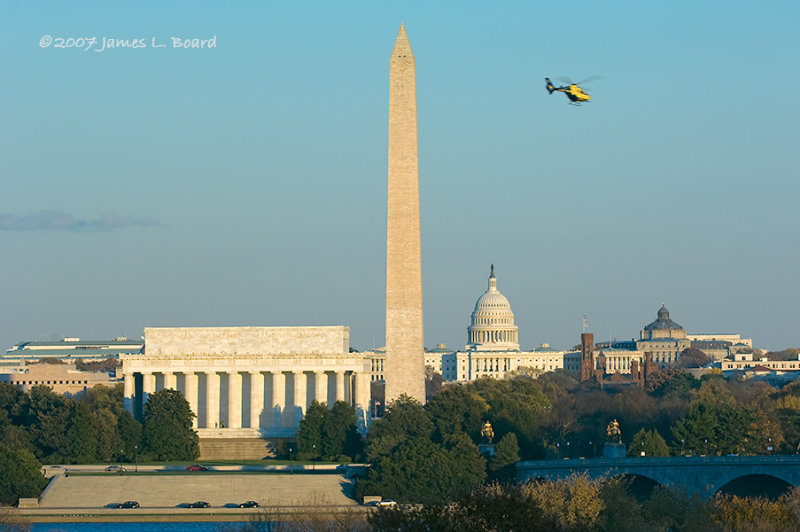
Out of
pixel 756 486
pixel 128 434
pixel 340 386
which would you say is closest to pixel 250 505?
pixel 128 434

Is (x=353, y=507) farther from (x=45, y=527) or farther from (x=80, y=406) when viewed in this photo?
(x=80, y=406)

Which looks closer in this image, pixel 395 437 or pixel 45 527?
pixel 45 527

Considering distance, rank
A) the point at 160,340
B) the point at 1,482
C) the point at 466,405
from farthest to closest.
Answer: the point at 160,340, the point at 466,405, the point at 1,482

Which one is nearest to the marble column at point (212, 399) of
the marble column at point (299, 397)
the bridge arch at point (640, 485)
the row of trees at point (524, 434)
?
the marble column at point (299, 397)

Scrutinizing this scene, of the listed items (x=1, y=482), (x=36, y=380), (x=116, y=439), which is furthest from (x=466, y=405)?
(x=36, y=380)

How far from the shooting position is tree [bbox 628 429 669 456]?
127m

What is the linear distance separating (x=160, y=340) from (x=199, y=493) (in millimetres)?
35168

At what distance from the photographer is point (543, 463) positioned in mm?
119312

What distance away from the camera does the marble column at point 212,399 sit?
150 meters

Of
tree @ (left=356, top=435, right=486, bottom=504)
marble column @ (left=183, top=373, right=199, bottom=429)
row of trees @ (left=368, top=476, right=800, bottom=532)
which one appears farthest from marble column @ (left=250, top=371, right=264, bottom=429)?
row of trees @ (left=368, top=476, right=800, bottom=532)

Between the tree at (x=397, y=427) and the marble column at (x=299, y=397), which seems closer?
the tree at (x=397, y=427)

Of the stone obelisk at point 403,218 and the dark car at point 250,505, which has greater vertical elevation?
the stone obelisk at point 403,218

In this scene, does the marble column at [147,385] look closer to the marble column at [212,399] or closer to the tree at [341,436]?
the marble column at [212,399]

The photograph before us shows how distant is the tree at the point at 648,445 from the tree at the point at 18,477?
35297mm
